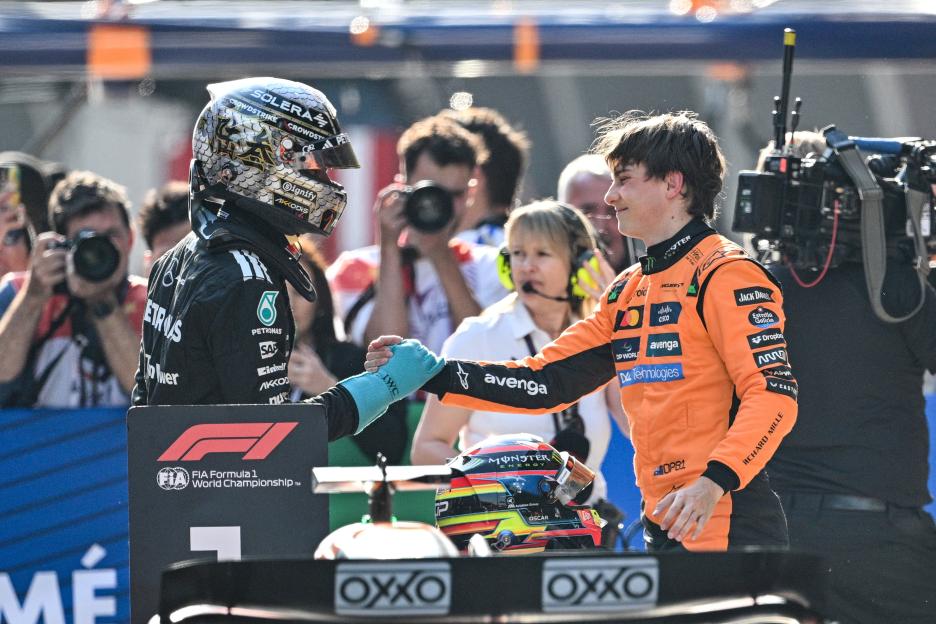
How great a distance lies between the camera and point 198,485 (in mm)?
3447

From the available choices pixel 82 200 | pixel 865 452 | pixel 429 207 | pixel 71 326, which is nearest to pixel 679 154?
pixel 865 452

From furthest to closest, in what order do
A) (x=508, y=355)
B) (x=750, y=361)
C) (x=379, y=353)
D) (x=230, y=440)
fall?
(x=508, y=355)
(x=379, y=353)
(x=750, y=361)
(x=230, y=440)

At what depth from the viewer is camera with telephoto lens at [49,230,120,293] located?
6320 millimetres

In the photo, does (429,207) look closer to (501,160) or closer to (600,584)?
(501,160)

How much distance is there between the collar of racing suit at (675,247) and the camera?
4.01 metres

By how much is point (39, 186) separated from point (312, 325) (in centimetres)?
187

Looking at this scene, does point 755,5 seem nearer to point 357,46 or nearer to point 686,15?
point 686,15

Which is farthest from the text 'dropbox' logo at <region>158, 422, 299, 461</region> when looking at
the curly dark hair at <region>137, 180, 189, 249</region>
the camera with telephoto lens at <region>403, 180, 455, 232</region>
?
the curly dark hair at <region>137, 180, 189, 249</region>

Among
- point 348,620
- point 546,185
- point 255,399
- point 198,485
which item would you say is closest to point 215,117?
point 255,399

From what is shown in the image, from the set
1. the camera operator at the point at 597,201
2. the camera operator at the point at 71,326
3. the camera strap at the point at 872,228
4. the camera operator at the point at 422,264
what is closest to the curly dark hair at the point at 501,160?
the camera operator at the point at 422,264

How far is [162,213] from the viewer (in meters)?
6.86

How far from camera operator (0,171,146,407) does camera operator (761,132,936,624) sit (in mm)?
2998

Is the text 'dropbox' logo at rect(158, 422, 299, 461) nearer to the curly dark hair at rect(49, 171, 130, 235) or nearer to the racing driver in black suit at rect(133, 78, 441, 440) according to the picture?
the racing driver in black suit at rect(133, 78, 441, 440)

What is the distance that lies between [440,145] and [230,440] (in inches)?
149
